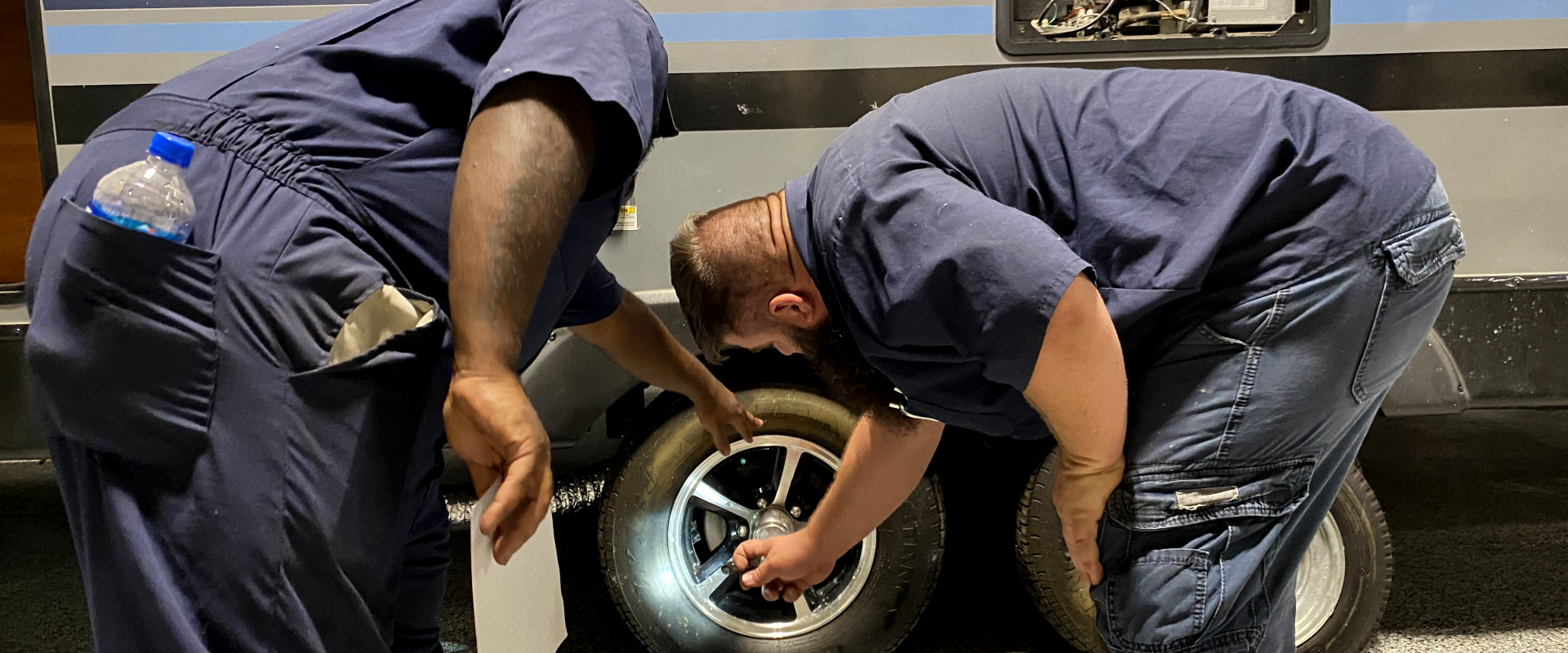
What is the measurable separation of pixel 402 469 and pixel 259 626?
0.23m

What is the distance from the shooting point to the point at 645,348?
1.93 meters

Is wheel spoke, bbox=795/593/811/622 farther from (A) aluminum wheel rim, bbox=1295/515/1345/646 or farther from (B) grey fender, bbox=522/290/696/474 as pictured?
(A) aluminum wheel rim, bbox=1295/515/1345/646

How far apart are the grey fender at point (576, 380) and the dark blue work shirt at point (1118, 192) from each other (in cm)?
100

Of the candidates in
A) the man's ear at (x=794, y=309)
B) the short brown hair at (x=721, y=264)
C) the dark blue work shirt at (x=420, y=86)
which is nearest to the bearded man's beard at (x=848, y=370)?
the man's ear at (x=794, y=309)

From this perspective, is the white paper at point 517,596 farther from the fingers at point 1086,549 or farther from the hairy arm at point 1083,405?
the fingers at point 1086,549

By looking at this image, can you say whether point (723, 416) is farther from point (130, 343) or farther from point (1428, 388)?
point (1428, 388)

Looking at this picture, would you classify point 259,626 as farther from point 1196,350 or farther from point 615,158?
point 1196,350

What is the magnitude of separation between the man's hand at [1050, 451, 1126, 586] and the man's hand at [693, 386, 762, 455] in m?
0.85

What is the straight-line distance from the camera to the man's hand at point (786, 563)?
206 centimetres

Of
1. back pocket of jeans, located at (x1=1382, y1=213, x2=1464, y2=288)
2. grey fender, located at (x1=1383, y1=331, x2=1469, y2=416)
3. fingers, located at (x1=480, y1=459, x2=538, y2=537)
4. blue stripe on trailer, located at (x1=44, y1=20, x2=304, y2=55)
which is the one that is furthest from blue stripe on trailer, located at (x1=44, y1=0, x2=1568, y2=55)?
fingers, located at (x1=480, y1=459, x2=538, y2=537)

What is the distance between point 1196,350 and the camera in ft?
4.40

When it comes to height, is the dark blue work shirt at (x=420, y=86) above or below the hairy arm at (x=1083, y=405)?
above

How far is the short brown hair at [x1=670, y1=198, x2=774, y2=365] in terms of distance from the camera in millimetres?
1562

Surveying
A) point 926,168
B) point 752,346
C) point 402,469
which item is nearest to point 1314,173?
point 926,168
